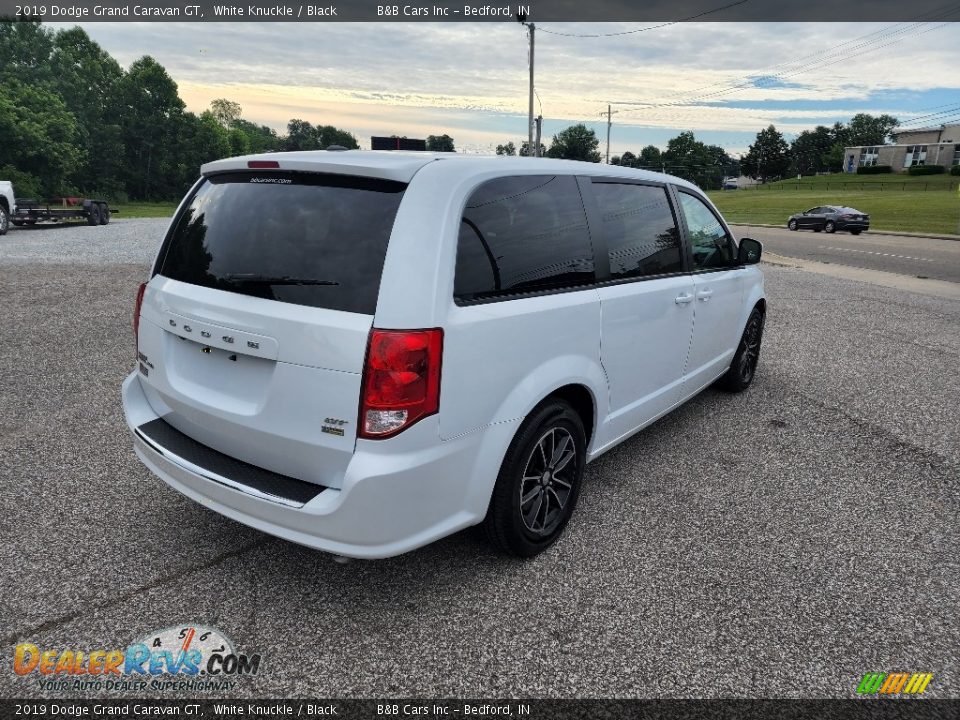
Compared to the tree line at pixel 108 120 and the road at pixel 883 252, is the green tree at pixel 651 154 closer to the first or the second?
the tree line at pixel 108 120

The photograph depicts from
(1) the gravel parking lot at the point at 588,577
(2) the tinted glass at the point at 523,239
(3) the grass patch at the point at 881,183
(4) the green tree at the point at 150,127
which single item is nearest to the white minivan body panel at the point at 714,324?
(1) the gravel parking lot at the point at 588,577

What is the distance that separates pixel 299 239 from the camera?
8.11ft

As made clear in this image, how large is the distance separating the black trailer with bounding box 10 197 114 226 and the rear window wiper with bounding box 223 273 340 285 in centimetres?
2142

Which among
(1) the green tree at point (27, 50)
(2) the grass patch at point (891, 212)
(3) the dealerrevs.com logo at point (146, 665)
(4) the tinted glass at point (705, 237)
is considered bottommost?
(2) the grass patch at point (891, 212)

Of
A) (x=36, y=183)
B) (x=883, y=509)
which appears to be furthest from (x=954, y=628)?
(x=36, y=183)

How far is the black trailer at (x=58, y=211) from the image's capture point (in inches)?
794

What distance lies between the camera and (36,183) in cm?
4762

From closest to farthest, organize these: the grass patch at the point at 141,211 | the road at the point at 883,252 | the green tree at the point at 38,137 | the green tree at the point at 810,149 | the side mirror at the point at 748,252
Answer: the side mirror at the point at 748,252, the road at the point at 883,252, the grass patch at the point at 141,211, the green tree at the point at 38,137, the green tree at the point at 810,149

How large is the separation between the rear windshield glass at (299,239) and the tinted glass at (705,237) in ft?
8.46

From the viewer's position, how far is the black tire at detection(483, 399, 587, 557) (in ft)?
9.11

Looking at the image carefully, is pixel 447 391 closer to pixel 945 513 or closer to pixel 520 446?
pixel 520 446

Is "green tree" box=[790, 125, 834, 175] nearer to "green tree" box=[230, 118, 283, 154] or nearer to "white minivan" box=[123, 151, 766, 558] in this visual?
"green tree" box=[230, 118, 283, 154]

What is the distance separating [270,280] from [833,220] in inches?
1402

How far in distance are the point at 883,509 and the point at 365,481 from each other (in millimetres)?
3110
